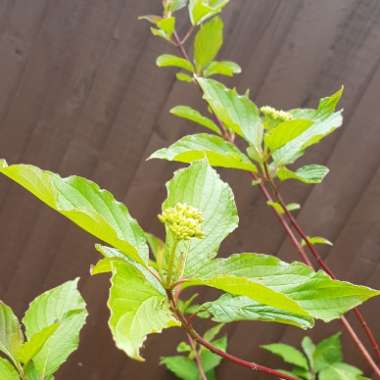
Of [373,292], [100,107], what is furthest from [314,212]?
[373,292]

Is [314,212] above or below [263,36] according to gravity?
below

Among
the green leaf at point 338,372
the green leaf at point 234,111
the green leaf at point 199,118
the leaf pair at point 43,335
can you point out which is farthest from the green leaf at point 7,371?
the green leaf at point 338,372

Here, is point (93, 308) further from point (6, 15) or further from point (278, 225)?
point (6, 15)

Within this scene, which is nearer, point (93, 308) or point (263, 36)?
point (263, 36)

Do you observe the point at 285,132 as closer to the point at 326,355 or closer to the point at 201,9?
the point at 201,9

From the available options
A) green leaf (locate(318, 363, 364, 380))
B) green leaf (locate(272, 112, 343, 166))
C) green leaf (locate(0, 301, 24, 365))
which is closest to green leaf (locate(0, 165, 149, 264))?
green leaf (locate(0, 301, 24, 365))

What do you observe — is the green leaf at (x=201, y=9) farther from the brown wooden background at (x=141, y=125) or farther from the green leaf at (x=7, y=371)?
the green leaf at (x=7, y=371)

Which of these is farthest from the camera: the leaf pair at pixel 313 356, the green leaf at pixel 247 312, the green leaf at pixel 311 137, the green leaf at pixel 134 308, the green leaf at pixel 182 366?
the green leaf at pixel 182 366

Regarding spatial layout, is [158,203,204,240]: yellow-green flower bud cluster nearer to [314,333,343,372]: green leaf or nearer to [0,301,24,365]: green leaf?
[0,301,24,365]: green leaf
